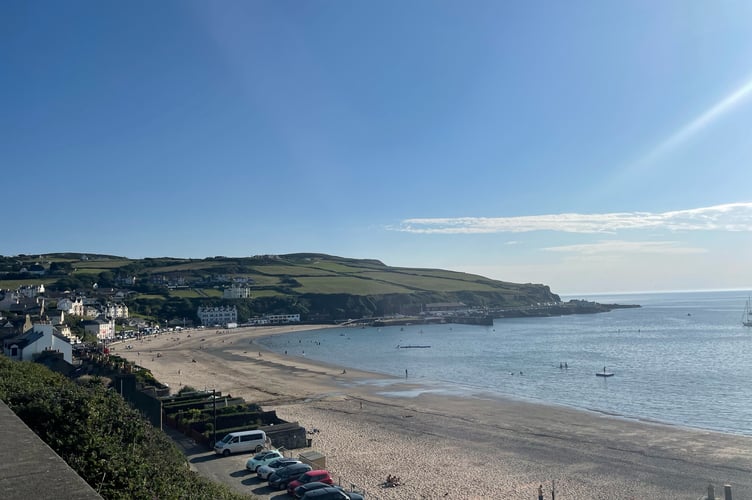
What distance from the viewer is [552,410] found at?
40.9m

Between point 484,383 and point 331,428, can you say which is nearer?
point 331,428

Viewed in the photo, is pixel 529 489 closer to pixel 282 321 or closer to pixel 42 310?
Answer: pixel 42 310

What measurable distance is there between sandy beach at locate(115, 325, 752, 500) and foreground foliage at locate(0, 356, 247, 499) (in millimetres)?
10948

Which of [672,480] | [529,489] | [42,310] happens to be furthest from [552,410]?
[42,310]

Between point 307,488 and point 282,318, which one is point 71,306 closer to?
point 282,318

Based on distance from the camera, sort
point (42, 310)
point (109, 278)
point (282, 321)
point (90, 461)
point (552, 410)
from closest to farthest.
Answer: point (90, 461), point (552, 410), point (42, 310), point (282, 321), point (109, 278)

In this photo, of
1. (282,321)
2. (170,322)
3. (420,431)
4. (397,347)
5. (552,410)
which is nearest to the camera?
(420,431)

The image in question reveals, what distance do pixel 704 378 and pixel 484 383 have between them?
20.8 metres

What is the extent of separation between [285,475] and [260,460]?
2.33 metres

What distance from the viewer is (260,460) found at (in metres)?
23.6

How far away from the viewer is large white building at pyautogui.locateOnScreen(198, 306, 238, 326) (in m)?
149

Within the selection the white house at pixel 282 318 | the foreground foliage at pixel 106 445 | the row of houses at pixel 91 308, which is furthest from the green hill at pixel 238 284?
the foreground foliage at pixel 106 445

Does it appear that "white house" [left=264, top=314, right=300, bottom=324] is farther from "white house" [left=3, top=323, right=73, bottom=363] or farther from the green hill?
"white house" [left=3, top=323, right=73, bottom=363]

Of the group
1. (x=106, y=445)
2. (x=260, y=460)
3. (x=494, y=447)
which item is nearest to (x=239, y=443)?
(x=260, y=460)
